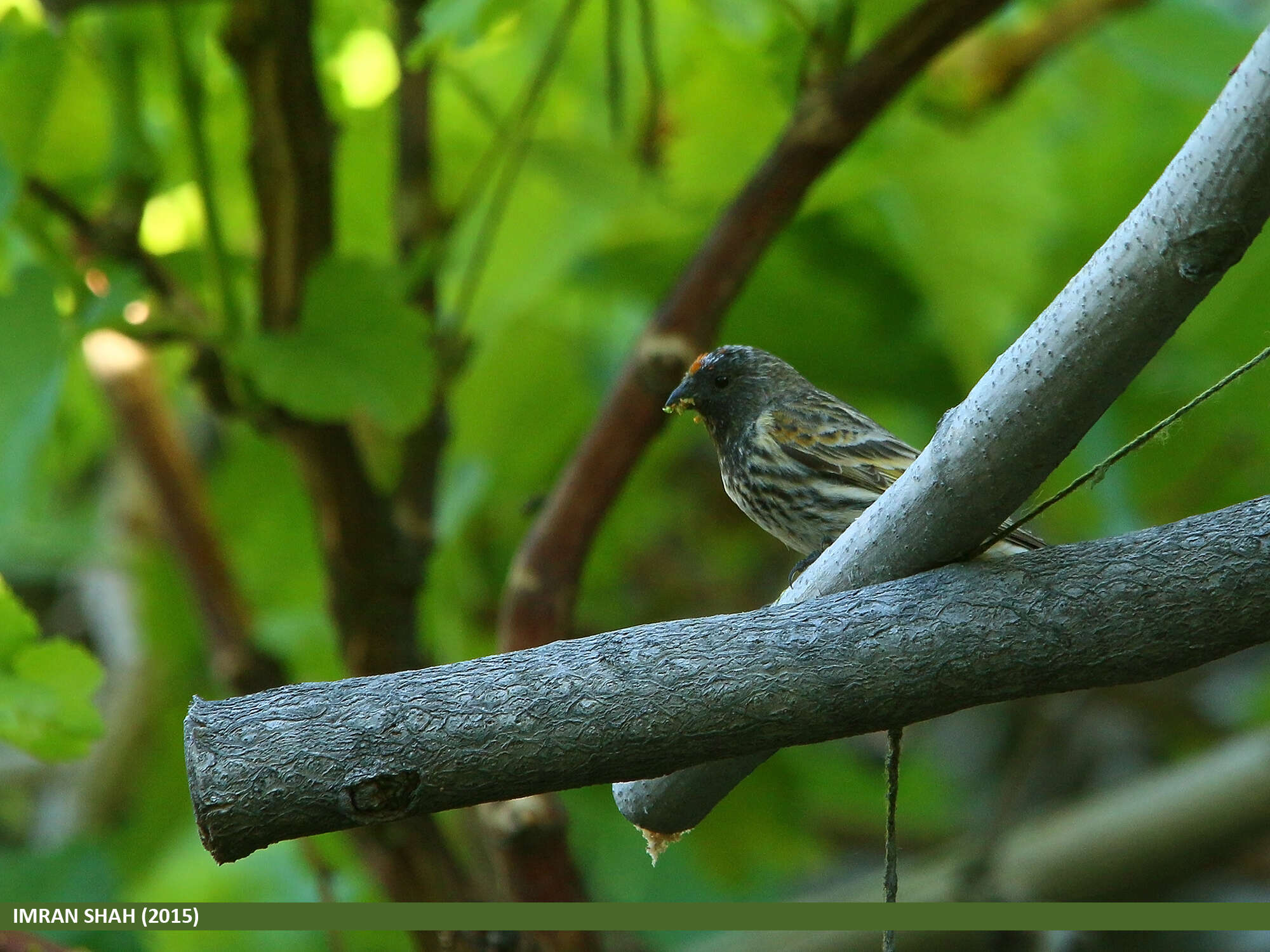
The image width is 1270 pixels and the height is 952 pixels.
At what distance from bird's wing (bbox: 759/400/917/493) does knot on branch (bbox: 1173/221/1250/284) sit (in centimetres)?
59

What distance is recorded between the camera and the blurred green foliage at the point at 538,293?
3.94 feet

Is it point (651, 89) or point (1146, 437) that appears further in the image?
point (651, 89)

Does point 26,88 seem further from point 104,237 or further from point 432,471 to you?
point 432,471

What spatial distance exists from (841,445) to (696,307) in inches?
7.4

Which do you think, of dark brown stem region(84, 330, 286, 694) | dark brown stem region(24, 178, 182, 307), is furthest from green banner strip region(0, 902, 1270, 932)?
dark brown stem region(24, 178, 182, 307)

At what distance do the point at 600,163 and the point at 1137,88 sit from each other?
0.90m

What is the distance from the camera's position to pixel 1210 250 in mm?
505

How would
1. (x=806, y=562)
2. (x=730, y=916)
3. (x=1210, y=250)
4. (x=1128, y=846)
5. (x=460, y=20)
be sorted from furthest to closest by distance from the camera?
(x=1128, y=846), (x=806, y=562), (x=460, y=20), (x=730, y=916), (x=1210, y=250)

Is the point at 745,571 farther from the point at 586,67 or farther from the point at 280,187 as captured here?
the point at 280,187

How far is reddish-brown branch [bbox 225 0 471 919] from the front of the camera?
4.07 ft

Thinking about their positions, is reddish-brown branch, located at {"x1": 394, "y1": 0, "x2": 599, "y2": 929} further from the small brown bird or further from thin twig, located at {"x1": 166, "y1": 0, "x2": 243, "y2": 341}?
the small brown bird

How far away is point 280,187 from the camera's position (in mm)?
Answer: 1275

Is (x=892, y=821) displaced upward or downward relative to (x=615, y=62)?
downward

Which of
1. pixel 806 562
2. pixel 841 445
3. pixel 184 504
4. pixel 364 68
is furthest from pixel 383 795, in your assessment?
pixel 364 68
